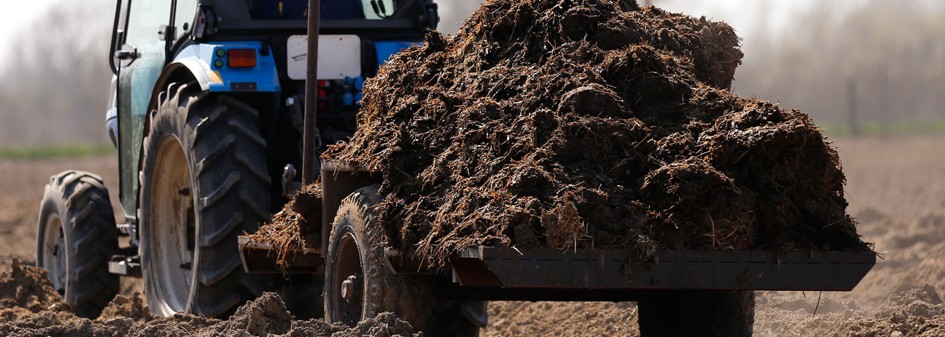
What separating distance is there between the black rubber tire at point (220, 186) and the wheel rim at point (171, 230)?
1.47ft

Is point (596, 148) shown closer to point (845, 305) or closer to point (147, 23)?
point (845, 305)

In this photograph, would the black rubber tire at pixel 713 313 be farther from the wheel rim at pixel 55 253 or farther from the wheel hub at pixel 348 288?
the wheel rim at pixel 55 253

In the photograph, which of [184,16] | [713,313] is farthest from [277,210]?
[713,313]

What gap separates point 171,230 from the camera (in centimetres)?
823

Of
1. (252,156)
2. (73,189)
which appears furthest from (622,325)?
(73,189)

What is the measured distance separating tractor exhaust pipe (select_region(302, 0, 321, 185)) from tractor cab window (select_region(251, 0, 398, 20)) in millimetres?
1588

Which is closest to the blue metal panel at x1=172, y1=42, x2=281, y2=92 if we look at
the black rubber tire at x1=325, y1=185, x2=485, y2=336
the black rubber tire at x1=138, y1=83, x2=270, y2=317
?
the black rubber tire at x1=138, y1=83, x2=270, y2=317

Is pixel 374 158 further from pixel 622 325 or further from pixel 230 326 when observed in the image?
pixel 622 325

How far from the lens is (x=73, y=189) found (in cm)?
944

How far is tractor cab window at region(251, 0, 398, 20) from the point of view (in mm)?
8336

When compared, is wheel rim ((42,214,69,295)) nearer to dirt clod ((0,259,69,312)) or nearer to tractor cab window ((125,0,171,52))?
dirt clod ((0,259,69,312))

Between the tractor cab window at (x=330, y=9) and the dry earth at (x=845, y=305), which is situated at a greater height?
the tractor cab window at (x=330, y=9)

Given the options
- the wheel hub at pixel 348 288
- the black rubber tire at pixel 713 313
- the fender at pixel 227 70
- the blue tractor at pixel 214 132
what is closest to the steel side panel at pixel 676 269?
the wheel hub at pixel 348 288

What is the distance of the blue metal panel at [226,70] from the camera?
7315mm
